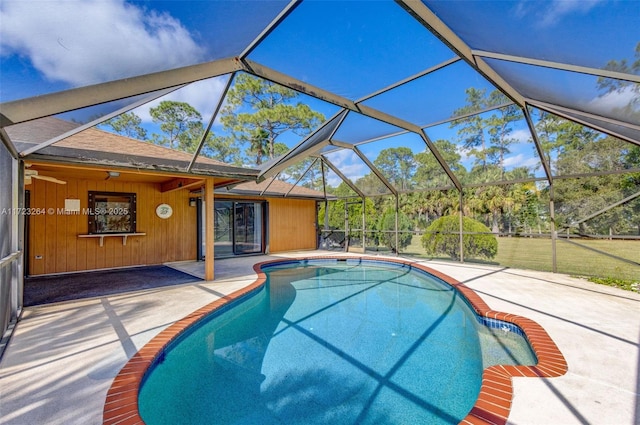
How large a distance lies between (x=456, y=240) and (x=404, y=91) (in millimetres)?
6666

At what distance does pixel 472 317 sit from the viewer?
16.5 feet

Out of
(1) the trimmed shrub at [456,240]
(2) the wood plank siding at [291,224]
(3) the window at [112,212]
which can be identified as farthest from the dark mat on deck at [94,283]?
(1) the trimmed shrub at [456,240]

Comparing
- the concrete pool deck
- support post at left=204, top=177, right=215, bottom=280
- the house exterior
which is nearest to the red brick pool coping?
the concrete pool deck

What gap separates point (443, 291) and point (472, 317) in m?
1.84

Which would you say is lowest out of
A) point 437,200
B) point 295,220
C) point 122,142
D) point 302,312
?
point 302,312

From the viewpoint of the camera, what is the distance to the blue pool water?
8.90 feet

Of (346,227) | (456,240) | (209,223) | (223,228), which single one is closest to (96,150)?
(209,223)

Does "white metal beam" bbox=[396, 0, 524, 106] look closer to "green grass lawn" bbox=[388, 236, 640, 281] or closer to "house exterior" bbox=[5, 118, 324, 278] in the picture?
"house exterior" bbox=[5, 118, 324, 278]

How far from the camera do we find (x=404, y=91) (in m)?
5.59

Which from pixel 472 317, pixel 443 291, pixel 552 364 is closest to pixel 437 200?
pixel 443 291

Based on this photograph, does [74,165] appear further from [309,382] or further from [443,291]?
[443,291]

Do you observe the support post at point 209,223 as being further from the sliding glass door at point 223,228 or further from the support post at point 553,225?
the support post at point 553,225

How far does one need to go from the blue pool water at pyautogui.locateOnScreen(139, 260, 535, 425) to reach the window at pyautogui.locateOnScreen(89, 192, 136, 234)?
5.44 meters

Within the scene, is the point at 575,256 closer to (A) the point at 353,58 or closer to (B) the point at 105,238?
(A) the point at 353,58
